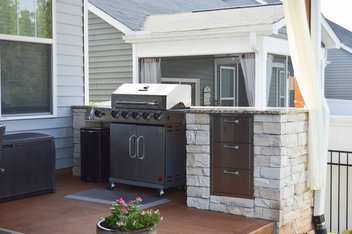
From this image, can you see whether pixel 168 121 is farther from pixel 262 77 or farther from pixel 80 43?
pixel 262 77

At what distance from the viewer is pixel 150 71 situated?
10445mm

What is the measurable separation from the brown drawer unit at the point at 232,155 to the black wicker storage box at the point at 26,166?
74.1 inches

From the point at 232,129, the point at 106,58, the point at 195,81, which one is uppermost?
the point at 106,58

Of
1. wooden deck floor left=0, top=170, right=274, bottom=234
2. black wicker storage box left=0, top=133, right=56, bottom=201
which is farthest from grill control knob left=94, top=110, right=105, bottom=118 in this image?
wooden deck floor left=0, top=170, right=274, bottom=234

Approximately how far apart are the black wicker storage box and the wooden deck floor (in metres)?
0.10

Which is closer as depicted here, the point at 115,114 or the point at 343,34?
the point at 115,114

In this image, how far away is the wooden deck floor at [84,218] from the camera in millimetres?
4281

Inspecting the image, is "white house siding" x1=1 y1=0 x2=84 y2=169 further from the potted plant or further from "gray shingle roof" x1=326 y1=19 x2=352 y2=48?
"gray shingle roof" x1=326 y1=19 x2=352 y2=48

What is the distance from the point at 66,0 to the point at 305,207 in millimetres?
3999

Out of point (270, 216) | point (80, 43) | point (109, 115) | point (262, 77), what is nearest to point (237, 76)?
point (262, 77)

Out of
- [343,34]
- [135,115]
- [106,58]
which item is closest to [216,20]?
[106,58]

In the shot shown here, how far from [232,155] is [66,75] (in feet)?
9.39

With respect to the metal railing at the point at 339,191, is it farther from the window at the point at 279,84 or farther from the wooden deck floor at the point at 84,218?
the window at the point at 279,84

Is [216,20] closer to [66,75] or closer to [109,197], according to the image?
[66,75]
